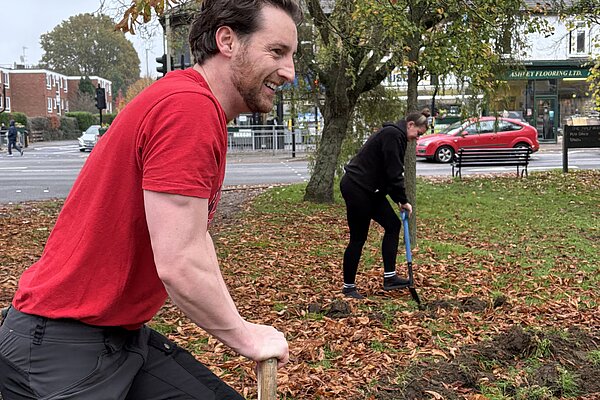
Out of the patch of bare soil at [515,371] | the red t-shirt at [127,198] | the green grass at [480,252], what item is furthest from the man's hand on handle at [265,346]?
the green grass at [480,252]

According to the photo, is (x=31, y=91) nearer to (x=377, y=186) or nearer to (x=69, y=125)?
(x=69, y=125)

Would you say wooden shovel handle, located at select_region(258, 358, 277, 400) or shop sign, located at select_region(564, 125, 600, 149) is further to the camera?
shop sign, located at select_region(564, 125, 600, 149)

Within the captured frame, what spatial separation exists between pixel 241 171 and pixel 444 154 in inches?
278

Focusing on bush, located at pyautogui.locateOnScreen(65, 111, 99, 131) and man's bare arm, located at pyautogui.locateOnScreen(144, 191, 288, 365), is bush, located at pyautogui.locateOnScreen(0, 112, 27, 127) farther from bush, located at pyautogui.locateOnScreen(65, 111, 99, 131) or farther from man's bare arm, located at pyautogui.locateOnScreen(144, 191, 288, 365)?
man's bare arm, located at pyautogui.locateOnScreen(144, 191, 288, 365)

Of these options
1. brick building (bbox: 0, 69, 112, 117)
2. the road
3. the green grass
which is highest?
brick building (bbox: 0, 69, 112, 117)

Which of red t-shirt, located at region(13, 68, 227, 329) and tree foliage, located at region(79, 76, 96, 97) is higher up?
tree foliage, located at region(79, 76, 96, 97)

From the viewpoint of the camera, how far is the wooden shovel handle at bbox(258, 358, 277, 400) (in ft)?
6.75

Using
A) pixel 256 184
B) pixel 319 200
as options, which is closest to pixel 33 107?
pixel 256 184

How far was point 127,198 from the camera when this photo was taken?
1929mm

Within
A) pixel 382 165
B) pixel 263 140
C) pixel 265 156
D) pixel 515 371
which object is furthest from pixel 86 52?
pixel 515 371

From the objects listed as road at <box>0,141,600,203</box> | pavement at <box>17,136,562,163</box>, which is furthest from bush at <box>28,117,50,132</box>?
pavement at <box>17,136,562,163</box>

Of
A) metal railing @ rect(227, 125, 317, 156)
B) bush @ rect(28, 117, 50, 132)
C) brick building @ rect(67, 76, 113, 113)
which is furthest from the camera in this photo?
brick building @ rect(67, 76, 113, 113)

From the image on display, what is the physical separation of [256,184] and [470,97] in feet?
28.1

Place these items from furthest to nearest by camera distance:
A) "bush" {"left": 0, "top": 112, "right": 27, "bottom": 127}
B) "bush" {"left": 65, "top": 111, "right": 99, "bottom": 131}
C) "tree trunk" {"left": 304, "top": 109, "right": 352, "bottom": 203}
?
"bush" {"left": 65, "top": 111, "right": 99, "bottom": 131} → "bush" {"left": 0, "top": 112, "right": 27, "bottom": 127} → "tree trunk" {"left": 304, "top": 109, "right": 352, "bottom": 203}
